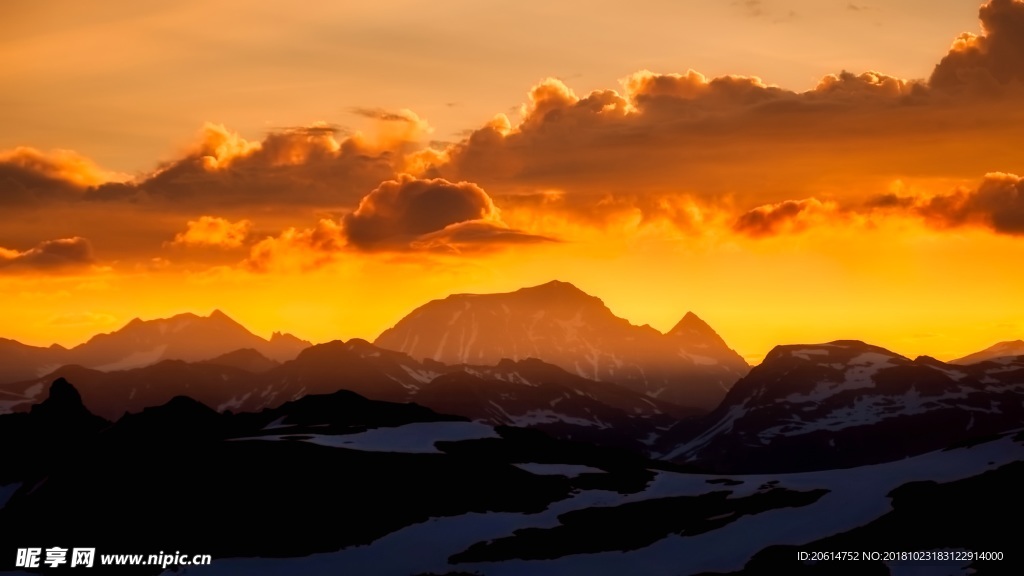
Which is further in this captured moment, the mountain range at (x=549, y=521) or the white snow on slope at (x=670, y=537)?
the white snow on slope at (x=670, y=537)

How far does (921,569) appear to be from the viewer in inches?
5591

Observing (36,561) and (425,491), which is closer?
(36,561)

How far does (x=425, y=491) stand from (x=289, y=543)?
25.1 m

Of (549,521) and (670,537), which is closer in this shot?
(670,537)

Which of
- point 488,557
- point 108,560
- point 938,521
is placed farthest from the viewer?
point 108,560

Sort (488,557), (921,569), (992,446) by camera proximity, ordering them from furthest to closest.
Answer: (992,446)
(488,557)
(921,569)

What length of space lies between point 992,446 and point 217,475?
119m

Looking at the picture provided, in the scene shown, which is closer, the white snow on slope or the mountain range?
the mountain range

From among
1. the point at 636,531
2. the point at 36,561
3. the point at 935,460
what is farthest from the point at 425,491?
the point at 935,460

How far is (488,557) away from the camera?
6521 inches

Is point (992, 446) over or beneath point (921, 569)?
over

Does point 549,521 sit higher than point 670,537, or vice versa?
A: point 549,521

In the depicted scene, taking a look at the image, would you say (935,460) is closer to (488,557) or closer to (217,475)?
(488,557)

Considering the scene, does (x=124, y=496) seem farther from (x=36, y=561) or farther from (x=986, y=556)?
(x=986, y=556)
